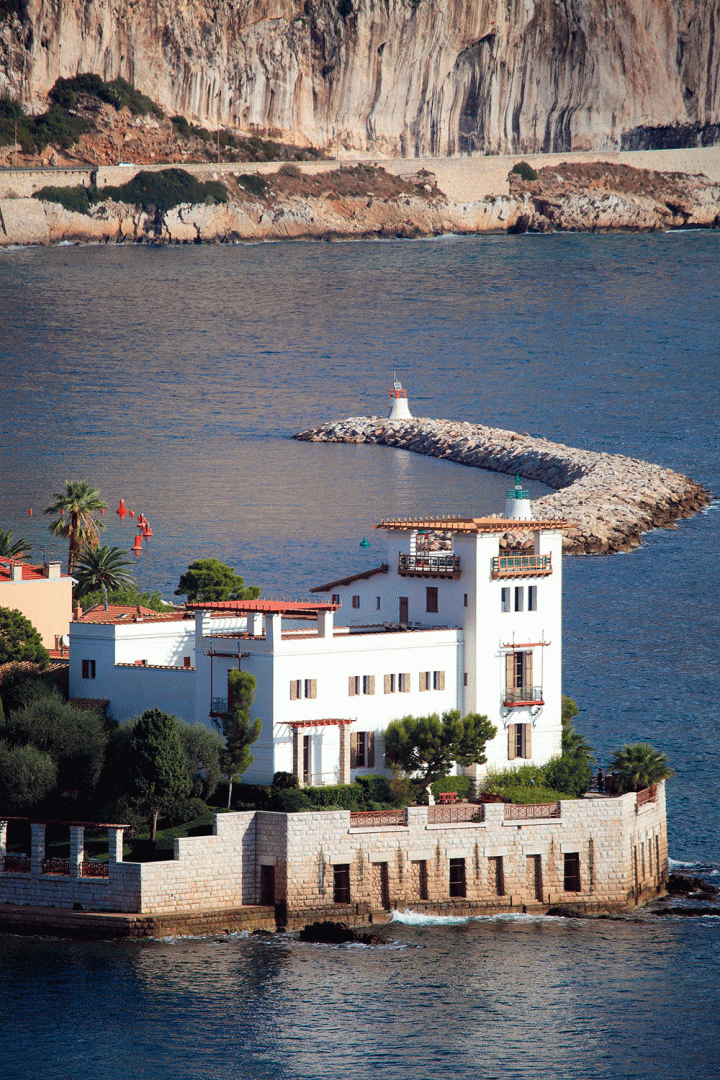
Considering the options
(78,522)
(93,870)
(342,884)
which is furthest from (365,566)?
(93,870)

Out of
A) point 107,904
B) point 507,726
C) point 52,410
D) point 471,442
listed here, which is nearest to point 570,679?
point 507,726

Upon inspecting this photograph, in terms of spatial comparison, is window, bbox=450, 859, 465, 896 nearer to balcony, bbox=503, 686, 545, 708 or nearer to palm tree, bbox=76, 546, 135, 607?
balcony, bbox=503, 686, 545, 708

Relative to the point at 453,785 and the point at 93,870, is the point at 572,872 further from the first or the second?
the point at 93,870

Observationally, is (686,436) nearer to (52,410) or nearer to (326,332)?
(52,410)

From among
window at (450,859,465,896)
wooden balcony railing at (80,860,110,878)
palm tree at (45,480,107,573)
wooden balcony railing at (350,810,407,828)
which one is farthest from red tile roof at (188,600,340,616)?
palm tree at (45,480,107,573)

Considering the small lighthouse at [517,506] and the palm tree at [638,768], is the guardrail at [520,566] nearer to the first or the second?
the small lighthouse at [517,506]

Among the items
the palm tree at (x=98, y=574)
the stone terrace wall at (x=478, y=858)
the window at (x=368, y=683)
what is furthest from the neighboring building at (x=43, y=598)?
the stone terrace wall at (x=478, y=858)
